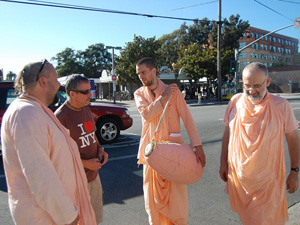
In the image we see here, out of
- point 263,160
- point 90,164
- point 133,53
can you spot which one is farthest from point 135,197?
point 133,53

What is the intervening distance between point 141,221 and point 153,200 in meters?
0.73

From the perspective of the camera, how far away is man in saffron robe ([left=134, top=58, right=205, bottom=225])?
253 centimetres

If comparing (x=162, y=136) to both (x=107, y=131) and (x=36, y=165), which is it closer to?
(x=36, y=165)

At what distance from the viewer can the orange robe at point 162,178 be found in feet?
8.30

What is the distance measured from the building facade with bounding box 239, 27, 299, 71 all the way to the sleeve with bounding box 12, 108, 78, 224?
72666 mm

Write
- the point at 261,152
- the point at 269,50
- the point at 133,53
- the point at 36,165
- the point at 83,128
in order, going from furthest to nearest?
1. the point at 269,50
2. the point at 133,53
3. the point at 83,128
4. the point at 261,152
5. the point at 36,165

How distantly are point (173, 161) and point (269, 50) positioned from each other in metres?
89.5

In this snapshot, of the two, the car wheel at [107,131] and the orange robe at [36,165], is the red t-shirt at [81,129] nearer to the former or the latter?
the orange robe at [36,165]

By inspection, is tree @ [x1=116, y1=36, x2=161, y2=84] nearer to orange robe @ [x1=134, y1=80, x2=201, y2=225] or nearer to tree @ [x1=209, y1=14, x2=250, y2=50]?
tree @ [x1=209, y1=14, x2=250, y2=50]

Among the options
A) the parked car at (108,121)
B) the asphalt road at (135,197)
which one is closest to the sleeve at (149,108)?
the asphalt road at (135,197)

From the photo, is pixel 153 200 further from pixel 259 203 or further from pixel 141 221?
pixel 259 203

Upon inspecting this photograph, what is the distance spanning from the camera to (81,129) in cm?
240

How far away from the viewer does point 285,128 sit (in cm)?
218

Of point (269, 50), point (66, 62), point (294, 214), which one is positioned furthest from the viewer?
point (269, 50)
